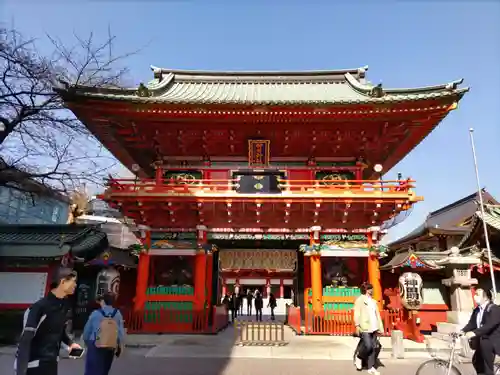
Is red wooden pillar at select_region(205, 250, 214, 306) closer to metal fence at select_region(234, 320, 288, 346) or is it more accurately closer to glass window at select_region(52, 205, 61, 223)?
metal fence at select_region(234, 320, 288, 346)

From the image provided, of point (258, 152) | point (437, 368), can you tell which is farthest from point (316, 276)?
point (437, 368)

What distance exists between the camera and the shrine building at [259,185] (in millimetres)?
13875

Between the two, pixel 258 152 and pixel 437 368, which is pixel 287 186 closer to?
pixel 258 152

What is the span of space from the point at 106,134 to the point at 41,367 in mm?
12689

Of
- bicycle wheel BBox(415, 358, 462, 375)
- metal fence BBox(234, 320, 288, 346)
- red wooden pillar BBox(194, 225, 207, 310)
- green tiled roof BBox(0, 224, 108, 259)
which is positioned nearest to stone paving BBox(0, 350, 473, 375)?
bicycle wheel BBox(415, 358, 462, 375)

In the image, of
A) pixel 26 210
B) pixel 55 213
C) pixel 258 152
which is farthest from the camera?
pixel 55 213

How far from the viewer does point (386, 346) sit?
1141 cm

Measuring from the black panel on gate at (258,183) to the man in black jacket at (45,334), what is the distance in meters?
11.0

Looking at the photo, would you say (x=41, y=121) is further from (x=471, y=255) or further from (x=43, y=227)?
(x=471, y=255)

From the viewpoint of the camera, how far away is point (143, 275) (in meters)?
14.6

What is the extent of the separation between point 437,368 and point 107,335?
5.88 metres

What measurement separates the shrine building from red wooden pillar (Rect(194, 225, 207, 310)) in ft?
0.14

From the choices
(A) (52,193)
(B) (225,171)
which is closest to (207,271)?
(B) (225,171)

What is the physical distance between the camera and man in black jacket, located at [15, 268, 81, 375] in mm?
3984
